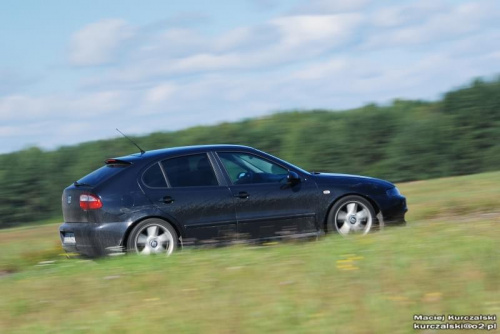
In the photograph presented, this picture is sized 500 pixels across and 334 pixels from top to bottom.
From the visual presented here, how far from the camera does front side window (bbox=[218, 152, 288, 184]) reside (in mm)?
11031

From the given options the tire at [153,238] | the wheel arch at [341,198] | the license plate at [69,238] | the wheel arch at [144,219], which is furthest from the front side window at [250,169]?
the license plate at [69,238]

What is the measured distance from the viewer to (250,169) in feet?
36.6

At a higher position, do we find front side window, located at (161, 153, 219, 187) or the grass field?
front side window, located at (161, 153, 219, 187)

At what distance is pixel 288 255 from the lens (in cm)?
855

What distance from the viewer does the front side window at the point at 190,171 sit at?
1080 centimetres

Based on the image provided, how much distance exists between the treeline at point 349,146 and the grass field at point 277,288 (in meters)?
13.3

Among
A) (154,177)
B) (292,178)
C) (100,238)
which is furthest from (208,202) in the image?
(100,238)

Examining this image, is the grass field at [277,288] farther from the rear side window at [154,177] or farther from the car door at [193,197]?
the rear side window at [154,177]

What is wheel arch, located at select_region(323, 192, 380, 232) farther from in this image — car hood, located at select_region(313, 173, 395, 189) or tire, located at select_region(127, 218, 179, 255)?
tire, located at select_region(127, 218, 179, 255)

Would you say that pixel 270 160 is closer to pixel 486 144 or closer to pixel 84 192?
pixel 84 192

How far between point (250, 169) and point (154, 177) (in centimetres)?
130

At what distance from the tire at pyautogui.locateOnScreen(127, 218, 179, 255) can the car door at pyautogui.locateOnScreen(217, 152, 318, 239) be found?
0.90 metres

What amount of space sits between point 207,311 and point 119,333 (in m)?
0.74

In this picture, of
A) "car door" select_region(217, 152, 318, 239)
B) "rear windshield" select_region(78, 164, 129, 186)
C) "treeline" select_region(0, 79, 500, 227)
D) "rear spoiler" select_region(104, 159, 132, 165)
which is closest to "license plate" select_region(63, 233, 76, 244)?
"rear windshield" select_region(78, 164, 129, 186)
